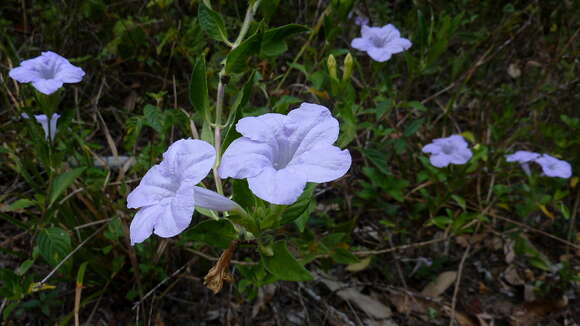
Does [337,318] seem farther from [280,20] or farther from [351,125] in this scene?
[280,20]

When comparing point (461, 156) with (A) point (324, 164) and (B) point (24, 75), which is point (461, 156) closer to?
(A) point (324, 164)

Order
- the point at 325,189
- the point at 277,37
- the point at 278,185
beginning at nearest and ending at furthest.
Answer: the point at 278,185, the point at 277,37, the point at 325,189

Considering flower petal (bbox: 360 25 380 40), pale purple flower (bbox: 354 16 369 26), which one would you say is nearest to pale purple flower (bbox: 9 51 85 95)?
flower petal (bbox: 360 25 380 40)

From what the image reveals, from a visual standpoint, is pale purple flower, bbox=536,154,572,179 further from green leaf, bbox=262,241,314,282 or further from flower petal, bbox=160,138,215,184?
flower petal, bbox=160,138,215,184

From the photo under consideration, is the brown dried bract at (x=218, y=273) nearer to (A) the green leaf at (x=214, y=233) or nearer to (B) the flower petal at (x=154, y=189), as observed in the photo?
(A) the green leaf at (x=214, y=233)

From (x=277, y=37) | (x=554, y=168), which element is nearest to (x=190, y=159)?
(x=277, y=37)

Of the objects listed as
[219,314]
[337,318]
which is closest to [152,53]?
[219,314]
